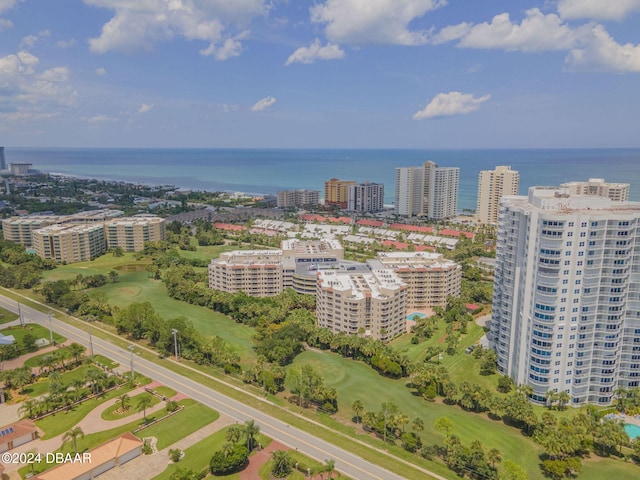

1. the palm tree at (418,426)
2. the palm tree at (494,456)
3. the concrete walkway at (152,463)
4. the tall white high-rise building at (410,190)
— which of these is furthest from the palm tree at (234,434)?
the tall white high-rise building at (410,190)

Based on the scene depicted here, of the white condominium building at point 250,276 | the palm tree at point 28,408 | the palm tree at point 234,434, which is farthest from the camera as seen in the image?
the white condominium building at point 250,276

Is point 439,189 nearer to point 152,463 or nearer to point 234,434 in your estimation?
point 234,434

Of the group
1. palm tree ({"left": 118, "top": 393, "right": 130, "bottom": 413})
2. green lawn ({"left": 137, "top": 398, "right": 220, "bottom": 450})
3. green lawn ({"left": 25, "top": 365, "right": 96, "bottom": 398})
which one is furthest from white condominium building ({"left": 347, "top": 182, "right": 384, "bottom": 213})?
palm tree ({"left": 118, "top": 393, "right": 130, "bottom": 413})

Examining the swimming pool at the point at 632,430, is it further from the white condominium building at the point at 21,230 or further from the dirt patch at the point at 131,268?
the white condominium building at the point at 21,230

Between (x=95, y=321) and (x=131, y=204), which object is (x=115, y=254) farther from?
(x=131, y=204)

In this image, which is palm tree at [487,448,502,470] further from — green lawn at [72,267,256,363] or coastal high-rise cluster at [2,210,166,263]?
coastal high-rise cluster at [2,210,166,263]
